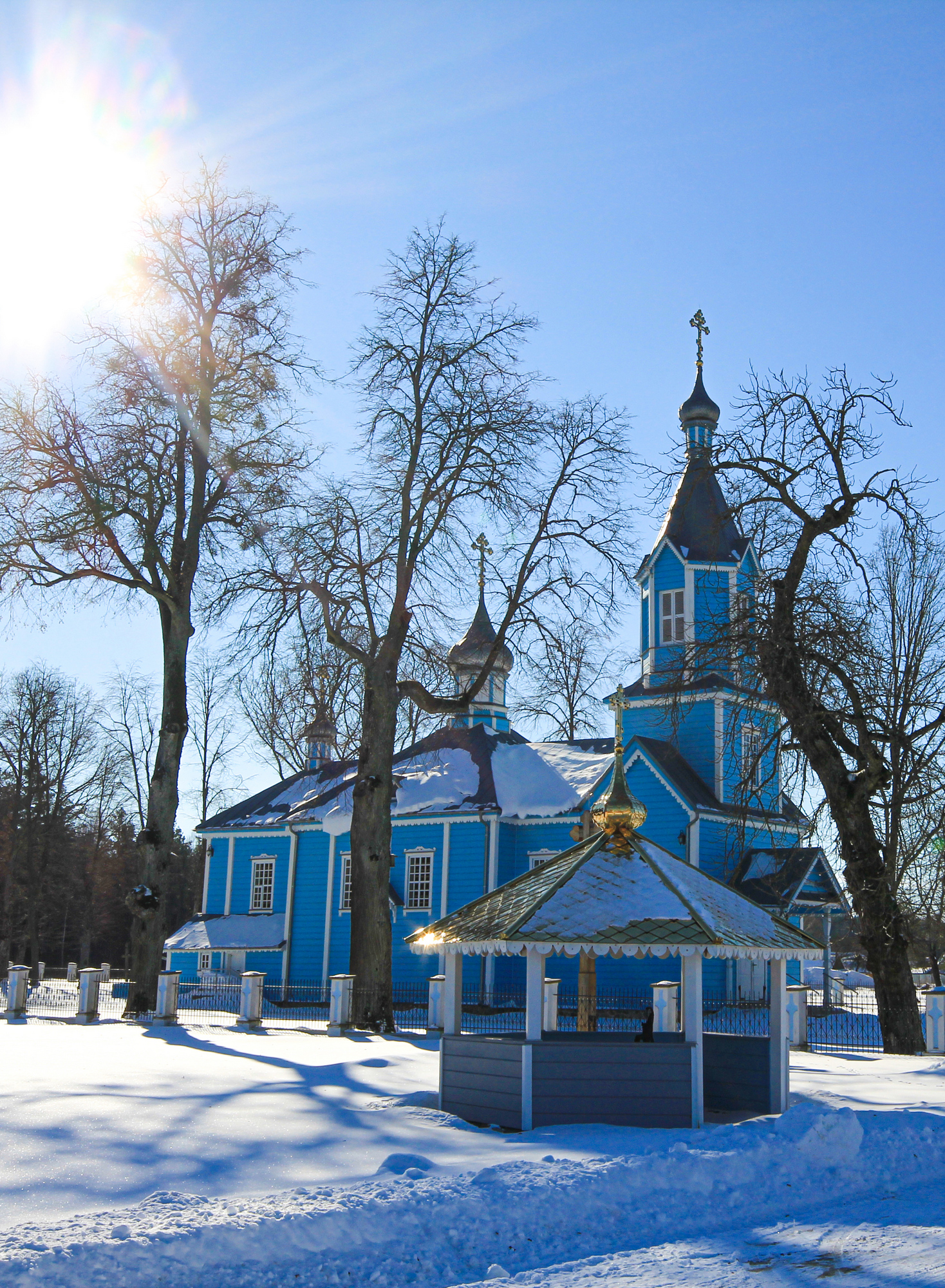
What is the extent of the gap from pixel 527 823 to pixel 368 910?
1108 centimetres

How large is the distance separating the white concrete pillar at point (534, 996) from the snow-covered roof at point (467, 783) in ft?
60.3

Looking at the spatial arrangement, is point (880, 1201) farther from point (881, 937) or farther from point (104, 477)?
point (104, 477)

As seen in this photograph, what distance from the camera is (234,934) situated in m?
33.3

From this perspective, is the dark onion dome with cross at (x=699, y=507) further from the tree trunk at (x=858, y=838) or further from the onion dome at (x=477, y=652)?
the tree trunk at (x=858, y=838)

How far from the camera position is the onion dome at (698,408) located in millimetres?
32906

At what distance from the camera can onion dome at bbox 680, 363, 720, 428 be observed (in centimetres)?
3291

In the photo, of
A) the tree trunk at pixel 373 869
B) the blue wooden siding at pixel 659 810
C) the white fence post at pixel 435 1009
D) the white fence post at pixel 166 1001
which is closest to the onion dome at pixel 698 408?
the blue wooden siding at pixel 659 810

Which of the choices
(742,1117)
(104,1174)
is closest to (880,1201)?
(742,1117)

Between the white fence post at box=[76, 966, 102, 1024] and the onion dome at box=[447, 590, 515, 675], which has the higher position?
the onion dome at box=[447, 590, 515, 675]

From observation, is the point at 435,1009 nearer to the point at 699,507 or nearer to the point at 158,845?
the point at 158,845

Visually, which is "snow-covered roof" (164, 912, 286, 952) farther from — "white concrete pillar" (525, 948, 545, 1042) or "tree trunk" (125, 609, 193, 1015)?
"white concrete pillar" (525, 948, 545, 1042)

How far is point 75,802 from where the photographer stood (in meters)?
50.9

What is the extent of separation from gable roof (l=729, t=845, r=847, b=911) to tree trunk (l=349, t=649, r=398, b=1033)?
9829mm

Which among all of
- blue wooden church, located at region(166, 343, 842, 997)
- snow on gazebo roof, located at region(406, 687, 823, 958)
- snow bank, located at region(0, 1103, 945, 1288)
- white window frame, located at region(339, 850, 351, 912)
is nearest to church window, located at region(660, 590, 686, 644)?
blue wooden church, located at region(166, 343, 842, 997)
